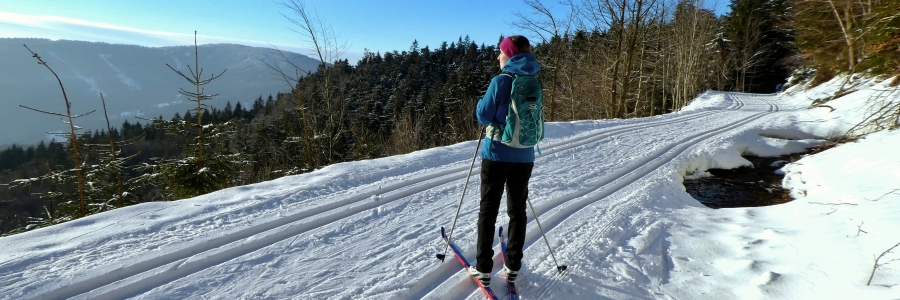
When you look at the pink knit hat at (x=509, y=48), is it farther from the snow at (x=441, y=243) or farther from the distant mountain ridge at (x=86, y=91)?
the distant mountain ridge at (x=86, y=91)

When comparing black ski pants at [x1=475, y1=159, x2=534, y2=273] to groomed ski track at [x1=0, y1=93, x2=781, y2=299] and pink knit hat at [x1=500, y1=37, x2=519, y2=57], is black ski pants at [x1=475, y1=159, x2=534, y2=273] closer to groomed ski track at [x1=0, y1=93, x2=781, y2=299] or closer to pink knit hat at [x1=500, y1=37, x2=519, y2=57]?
groomed ski track at [x1=0, y1=93, x2=781, y2=299]

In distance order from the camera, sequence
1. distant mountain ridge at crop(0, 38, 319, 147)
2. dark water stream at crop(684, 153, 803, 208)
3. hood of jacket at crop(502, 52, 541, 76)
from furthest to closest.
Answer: distant mountain ridge at crop(0, 38, 319, 147), dark water stream at crop(684, 153, 803, 208), hood of jacket at crop(502, 52, 541, 76)

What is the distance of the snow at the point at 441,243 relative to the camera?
283cm

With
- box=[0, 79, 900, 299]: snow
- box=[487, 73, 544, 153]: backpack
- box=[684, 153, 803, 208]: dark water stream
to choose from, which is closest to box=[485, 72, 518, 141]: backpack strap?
box=[487, 73, 544, 153]: backpack

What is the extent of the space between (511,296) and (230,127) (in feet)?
34.2

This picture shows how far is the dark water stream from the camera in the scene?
5.59 meters

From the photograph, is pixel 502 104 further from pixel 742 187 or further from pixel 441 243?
pixel 742 187

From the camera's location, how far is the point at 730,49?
37.1m

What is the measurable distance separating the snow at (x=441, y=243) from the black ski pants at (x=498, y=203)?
0.27m

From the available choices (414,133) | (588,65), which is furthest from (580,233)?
(588,65)

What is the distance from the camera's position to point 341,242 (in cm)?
363

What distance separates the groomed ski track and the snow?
0.02 metres

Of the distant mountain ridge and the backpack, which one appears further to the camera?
the distant mountain ridge

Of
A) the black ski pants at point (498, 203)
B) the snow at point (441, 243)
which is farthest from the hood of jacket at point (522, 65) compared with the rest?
the snow at point (441, 243)
